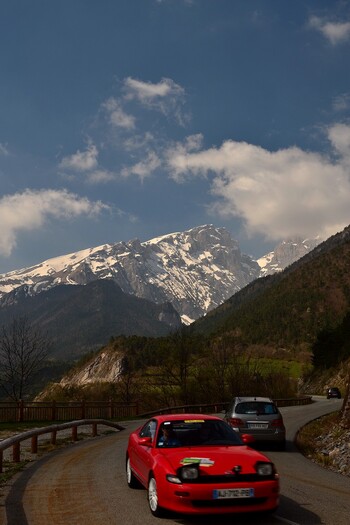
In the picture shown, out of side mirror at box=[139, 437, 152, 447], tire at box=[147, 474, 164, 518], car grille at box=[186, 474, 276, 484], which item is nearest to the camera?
car grille at box=[186, 474, 276, 484]

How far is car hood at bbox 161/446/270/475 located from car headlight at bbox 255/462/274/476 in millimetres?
67

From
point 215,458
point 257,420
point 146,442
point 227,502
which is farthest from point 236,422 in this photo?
point 227,502

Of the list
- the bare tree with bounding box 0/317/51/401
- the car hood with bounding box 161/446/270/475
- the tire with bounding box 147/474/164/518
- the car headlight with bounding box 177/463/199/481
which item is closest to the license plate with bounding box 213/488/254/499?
the car hood with bounding box 161/446/270/475

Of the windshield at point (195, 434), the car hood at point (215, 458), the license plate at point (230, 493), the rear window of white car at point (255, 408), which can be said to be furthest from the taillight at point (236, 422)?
the license plate at point (230, 493)

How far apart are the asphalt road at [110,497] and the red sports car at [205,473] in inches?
17.1

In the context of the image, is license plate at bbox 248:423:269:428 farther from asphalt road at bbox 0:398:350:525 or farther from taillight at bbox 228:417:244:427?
asphalt road at bbox 0:398:350:525

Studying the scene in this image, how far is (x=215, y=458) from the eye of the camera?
7.81 meters

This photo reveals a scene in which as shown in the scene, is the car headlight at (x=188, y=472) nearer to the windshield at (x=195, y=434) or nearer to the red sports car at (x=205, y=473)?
the red sports car at (x=205, y=473)

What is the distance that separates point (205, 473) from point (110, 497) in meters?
3.00

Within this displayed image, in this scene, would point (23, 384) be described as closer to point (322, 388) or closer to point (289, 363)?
point (322, 388)

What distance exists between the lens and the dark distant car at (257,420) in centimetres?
1752

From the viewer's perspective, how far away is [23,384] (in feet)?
131

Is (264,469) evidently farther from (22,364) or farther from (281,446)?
(22,364)

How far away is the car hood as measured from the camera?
24.6 ft
